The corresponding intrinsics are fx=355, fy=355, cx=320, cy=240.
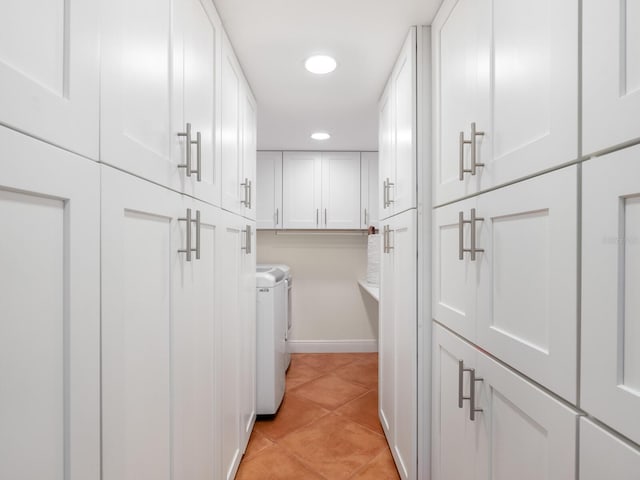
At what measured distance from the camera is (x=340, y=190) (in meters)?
3.74

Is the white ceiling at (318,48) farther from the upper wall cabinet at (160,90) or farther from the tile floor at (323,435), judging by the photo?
the tile floor at (323,435)

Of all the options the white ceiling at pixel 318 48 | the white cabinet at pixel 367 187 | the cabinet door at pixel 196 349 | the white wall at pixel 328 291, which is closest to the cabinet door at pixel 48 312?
the cabinet door at pixel 196 349

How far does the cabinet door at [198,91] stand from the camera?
107cm

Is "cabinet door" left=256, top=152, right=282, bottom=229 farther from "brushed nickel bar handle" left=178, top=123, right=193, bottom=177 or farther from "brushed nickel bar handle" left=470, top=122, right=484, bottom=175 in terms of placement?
"brushed nickel bar handle" left=470, top=122, right=484, bottom=175

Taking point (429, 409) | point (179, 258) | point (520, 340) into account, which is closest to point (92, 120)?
point (179, 258)

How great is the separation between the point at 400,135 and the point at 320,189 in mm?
1975

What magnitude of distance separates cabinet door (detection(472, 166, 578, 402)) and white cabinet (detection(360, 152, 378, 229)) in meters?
2.66

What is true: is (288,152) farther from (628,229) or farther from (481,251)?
(628,229)

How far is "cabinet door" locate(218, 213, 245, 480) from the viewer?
5.24 ft

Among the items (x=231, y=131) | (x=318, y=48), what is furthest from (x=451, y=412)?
(x=318, y=48)

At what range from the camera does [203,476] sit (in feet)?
4.29

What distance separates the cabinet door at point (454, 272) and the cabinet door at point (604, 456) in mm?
477

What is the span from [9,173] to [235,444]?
5.86 ft

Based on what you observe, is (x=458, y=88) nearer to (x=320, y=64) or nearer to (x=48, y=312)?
(x=320, y=64)
